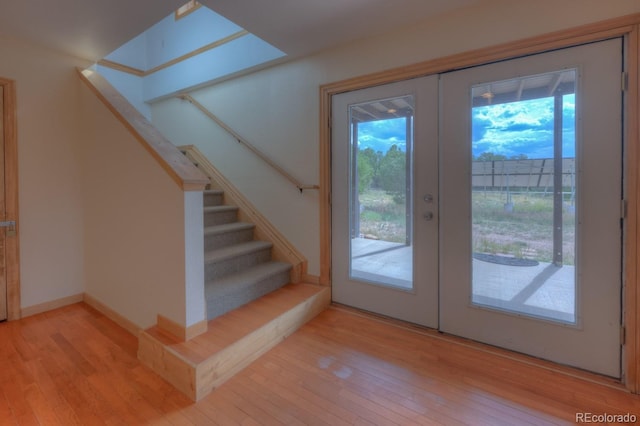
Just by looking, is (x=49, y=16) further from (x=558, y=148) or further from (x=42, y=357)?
(x=558, y=148)

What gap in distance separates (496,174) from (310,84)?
5.67 feet

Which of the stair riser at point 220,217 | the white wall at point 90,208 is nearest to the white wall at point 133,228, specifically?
the white wall at point 90,208

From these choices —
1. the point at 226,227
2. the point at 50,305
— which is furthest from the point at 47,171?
the point at 226,227

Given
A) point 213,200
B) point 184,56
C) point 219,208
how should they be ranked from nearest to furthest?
point 219,208 < point 213,200 < point 184,56

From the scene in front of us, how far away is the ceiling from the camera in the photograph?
1.94 meters

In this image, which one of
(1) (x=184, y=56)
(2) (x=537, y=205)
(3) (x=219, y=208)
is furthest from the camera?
(1) (x=184, y=56)

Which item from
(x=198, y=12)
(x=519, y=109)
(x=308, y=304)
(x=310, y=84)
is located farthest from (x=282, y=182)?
(x=198, y=12)

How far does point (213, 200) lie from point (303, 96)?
1.52 meters

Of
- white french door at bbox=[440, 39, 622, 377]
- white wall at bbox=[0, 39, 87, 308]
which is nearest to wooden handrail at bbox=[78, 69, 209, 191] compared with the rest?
white wall at bbox=[0, 39, 87, 308]

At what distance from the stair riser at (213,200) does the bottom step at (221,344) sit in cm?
141

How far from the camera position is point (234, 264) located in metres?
2.56

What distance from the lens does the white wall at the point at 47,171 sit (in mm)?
2438

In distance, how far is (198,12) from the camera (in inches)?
136

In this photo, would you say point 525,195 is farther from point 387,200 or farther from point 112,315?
point 112,315
